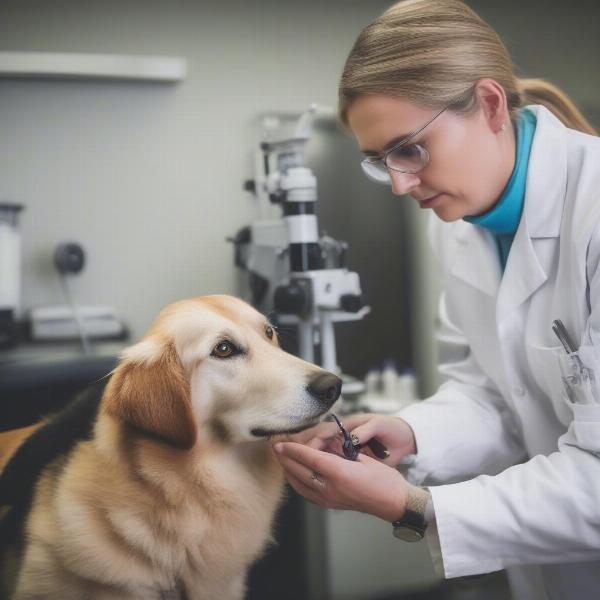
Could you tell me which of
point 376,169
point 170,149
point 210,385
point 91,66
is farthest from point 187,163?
point 210,385

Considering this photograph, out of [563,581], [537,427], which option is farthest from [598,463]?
[563,581]

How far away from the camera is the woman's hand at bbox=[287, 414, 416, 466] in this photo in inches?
40.9

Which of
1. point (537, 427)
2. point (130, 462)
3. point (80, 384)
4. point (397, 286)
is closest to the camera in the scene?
point (130, 462)

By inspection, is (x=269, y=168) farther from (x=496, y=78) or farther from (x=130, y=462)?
(x=130, y=462)

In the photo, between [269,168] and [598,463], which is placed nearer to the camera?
[598,463]

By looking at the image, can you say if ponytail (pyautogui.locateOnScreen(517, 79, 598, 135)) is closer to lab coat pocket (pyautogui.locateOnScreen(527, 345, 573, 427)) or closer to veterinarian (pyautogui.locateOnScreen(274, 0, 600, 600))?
veterinarian (pyautogui.locateOnScreen(274, 0, 600, 600))

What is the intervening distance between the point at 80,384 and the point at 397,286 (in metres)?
0.73

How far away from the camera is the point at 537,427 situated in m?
1.17

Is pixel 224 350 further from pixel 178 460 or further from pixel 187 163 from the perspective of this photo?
pixel 187 163

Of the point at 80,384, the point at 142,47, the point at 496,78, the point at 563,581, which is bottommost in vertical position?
the point at 563,581

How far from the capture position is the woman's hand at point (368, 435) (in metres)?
1.04

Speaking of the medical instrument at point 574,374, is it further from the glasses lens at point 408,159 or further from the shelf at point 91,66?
the shelf at point 91,66

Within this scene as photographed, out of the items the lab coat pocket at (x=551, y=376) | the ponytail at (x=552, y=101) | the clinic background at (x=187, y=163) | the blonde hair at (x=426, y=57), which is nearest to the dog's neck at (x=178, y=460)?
the clinic background at (x=187, y=163)

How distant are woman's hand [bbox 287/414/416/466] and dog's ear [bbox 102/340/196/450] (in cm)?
18
